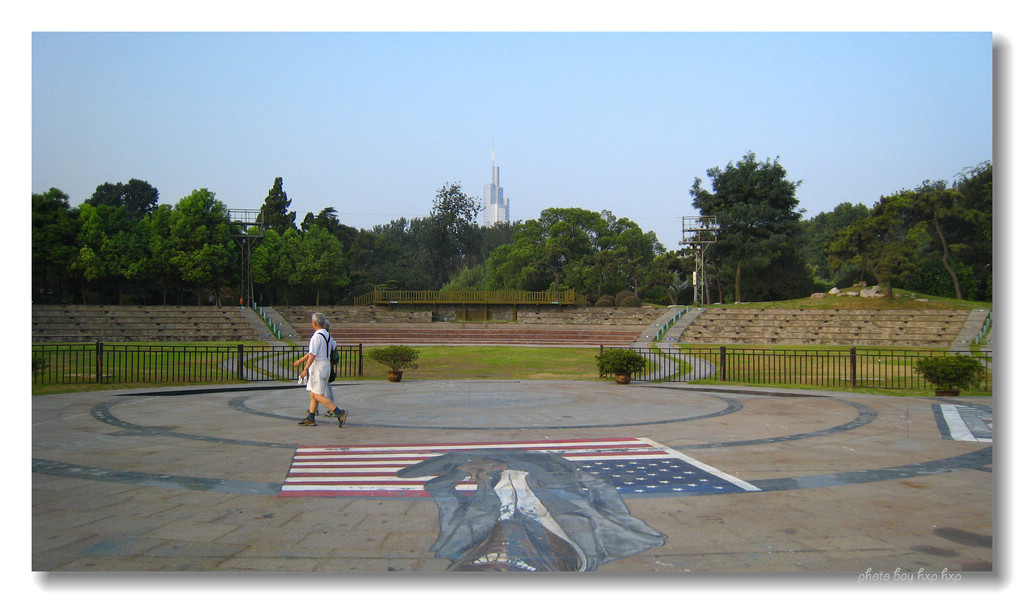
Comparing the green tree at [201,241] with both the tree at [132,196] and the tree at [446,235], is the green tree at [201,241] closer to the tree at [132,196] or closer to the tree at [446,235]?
the tree at [132,196]

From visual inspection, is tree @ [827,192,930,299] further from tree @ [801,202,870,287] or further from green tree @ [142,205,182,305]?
green tree @ [142,205,182,305]

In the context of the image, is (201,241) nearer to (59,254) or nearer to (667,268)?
(59,254)

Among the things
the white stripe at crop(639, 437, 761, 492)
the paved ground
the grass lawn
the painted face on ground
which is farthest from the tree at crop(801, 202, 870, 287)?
the painted face on ground

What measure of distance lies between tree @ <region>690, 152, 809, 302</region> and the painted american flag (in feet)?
159

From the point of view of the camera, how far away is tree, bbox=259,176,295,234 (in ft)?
203

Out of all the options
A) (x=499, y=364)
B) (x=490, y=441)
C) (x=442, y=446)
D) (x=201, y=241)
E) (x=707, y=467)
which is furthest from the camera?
(x=201, y=241)

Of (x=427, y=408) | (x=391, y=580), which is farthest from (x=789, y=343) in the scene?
(x=391, y=580)

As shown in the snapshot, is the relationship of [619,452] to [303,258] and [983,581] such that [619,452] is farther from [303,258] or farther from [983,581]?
[303,258]

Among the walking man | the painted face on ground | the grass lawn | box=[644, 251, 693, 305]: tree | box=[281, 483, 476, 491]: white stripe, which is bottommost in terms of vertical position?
the grass lawn

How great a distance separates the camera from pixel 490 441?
789 centimetres

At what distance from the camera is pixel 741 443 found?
7996mm

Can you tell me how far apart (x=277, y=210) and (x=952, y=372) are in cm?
6060

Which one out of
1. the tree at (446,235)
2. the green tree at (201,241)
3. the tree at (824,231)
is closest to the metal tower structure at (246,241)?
the green tree at (201,241)

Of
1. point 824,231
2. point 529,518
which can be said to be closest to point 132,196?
point 529,518
